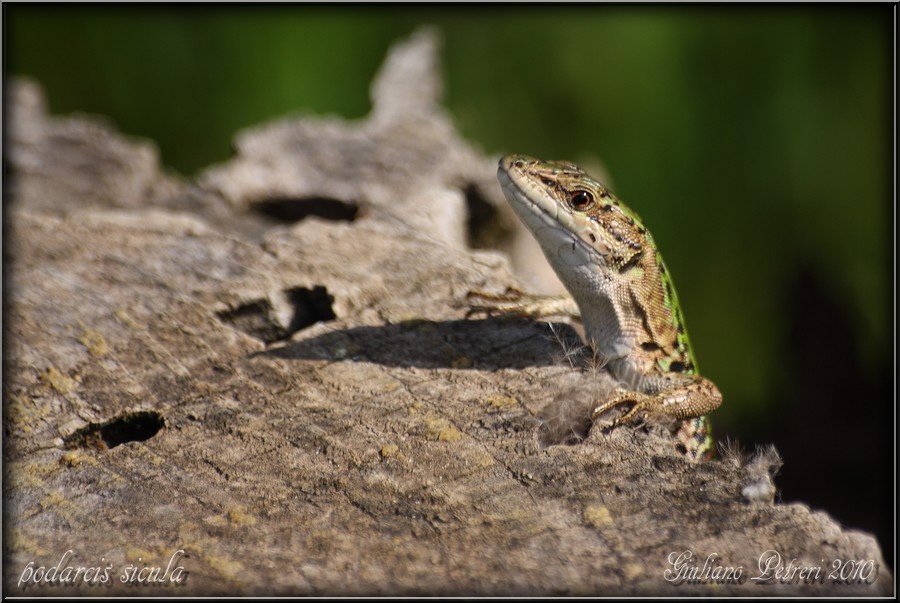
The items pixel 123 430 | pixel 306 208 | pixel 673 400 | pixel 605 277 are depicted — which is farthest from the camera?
pixel 306 208

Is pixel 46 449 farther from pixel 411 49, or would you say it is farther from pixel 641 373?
pixel 411 49

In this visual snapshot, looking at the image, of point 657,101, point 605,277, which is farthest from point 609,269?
point 657,101

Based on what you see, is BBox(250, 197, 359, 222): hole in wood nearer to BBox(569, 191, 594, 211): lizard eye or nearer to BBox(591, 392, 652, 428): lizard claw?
BBox(569, 191, 594, 211): lizard eye

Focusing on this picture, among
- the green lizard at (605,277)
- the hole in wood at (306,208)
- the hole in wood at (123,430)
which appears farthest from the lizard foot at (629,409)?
the hole in wood at (306,208)

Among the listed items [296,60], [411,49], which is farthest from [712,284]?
[296,60]

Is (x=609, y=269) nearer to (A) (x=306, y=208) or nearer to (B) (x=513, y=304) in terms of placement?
(B) (x=513, y=304)

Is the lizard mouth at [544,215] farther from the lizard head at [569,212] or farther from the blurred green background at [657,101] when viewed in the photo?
the blurred green background at [657,101]
